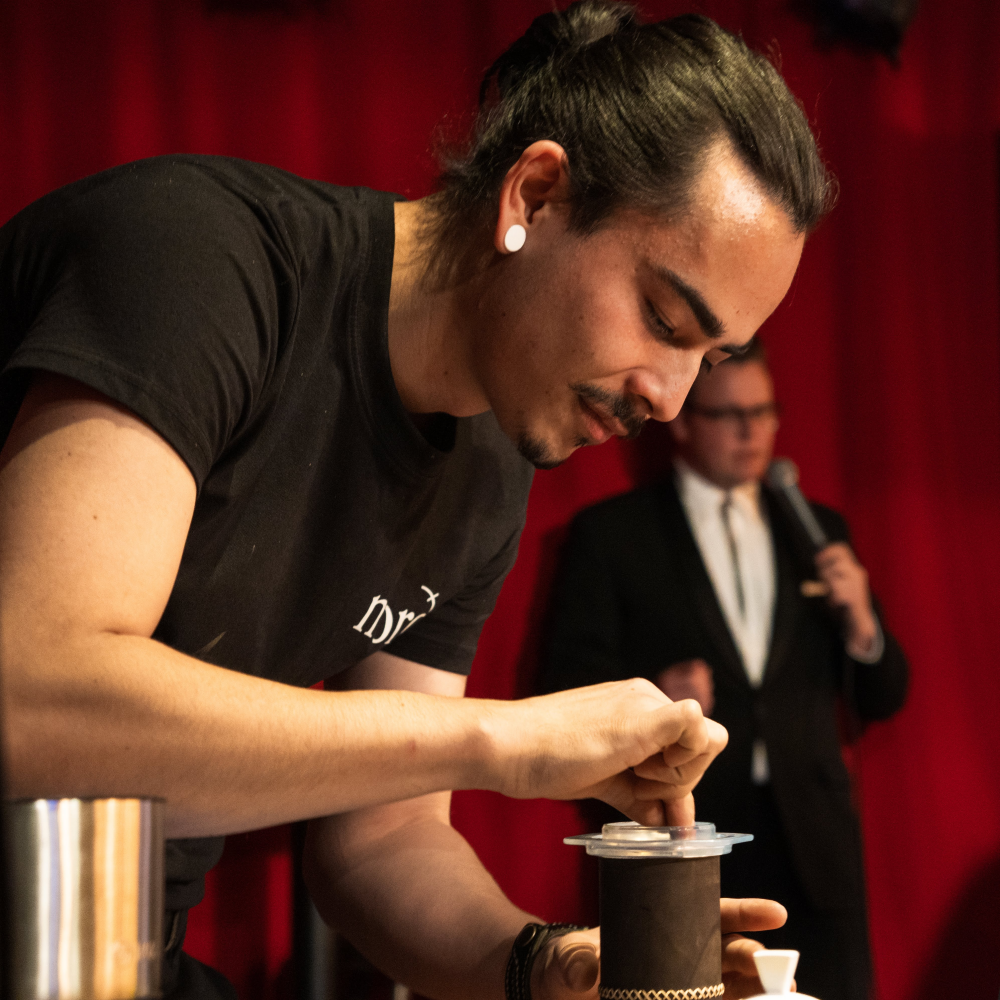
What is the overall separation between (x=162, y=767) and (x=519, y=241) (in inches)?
21.7

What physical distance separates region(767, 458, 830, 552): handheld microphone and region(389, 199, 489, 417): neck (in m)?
1.55

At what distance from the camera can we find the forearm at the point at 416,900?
102 centimetres

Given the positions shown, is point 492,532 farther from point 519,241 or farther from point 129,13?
point 129,13

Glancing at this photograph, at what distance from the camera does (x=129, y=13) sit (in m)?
2.08

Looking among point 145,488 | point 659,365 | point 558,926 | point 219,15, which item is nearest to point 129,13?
point 219,15

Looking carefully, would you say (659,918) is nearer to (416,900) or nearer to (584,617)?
(416,900)

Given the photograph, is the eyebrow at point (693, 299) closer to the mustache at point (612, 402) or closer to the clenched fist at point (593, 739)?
the mustache at point (612, 402)

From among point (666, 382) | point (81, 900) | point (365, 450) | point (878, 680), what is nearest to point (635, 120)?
point (666, 382)

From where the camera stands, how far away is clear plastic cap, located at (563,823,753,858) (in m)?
0.74

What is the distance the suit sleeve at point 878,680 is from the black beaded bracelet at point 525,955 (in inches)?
64.9

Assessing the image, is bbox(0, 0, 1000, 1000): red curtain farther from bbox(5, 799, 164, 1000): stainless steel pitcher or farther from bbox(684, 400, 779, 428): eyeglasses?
bbox(5, 799, 164, 1000): stainless steel pitcher

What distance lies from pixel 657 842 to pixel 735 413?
1.79 meters

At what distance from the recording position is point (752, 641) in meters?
2.40

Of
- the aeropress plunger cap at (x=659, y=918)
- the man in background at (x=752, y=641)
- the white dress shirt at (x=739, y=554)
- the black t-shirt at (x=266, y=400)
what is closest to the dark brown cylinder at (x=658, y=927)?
the aeropress plunger cap at (x=659, y=918)
